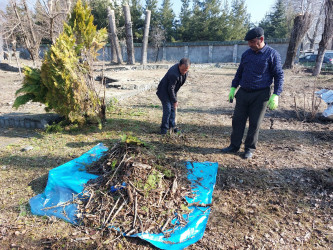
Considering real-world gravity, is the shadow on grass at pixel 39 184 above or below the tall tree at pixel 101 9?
below

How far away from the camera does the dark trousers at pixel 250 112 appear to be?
3.43 m

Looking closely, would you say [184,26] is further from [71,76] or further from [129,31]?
[71,76]

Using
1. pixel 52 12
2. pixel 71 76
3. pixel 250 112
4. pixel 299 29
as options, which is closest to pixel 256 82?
A: pixel 250 112

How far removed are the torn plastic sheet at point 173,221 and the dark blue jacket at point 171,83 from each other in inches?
61.5

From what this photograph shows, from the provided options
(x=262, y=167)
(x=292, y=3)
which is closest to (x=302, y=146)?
(x=262, y=167)

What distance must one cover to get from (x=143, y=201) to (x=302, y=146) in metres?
3.31

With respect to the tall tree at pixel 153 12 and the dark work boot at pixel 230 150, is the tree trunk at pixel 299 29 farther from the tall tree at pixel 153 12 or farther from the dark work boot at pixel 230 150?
the tall tree at pixel 153 12

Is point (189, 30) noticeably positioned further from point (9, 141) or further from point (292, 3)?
point (9, 141)

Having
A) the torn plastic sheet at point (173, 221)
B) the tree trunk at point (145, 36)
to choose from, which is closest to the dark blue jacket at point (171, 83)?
the torn plastic sheet at point (173, 221)

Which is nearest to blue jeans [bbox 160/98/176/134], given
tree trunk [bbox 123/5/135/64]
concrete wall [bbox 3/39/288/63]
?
tree trunk [bbox 123/5/135/64]

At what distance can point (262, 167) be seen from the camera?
346cm

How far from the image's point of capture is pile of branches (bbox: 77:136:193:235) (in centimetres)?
226

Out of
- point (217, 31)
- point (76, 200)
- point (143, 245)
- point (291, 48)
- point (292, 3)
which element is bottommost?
point (143, 245)

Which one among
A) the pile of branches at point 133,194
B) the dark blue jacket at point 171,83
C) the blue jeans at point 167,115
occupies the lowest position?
the pile of branches at point 133,194
